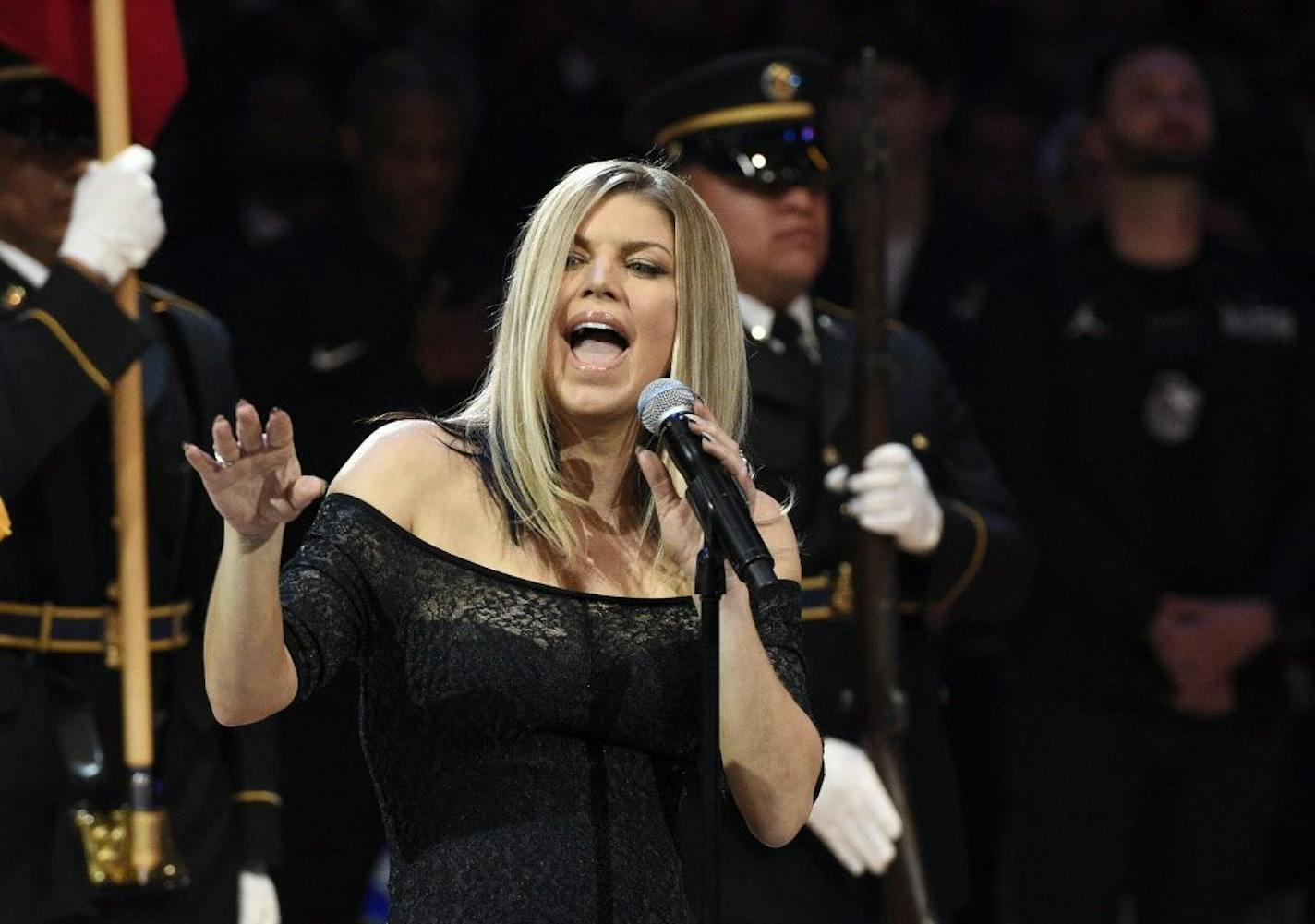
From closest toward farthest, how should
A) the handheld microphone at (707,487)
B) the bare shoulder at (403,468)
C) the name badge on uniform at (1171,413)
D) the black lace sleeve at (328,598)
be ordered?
1. the handheld microphone at (707,487)
2. the black lace sleeve at (328,598)
3. the bare shoulder at (403,468)
4. the name badge on uniform at (1171,413)

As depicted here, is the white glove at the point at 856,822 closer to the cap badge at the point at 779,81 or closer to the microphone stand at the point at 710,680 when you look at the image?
the cap badge at the point at 779,81

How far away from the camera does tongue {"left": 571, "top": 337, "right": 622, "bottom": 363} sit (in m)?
2.97

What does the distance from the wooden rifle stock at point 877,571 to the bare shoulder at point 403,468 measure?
1.51 m

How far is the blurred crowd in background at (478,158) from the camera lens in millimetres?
5281

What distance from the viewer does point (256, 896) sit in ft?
13.3

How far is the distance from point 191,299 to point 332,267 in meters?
0.46

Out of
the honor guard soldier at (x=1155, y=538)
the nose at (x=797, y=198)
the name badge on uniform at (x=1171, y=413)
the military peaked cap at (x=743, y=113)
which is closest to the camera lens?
the nose at (x=797, y=198)

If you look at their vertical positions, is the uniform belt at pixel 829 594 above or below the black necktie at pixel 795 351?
below

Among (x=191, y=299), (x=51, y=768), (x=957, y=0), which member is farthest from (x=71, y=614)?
(x=957, y=0)

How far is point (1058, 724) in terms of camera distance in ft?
16.7

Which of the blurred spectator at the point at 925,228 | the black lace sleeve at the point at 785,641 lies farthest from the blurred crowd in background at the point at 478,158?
the black lace sleeve at the point at 785,641

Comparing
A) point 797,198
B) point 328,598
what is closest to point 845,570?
point 797,198

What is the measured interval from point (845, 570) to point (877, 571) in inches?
3.2

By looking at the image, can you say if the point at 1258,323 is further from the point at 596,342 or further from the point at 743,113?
the point at 596,342
